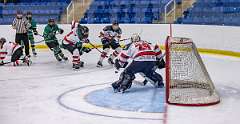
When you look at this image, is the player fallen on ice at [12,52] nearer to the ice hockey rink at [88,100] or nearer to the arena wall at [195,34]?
the ice hockey rink at [88,100]

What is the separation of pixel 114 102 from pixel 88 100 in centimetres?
35

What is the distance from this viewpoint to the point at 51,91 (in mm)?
6672

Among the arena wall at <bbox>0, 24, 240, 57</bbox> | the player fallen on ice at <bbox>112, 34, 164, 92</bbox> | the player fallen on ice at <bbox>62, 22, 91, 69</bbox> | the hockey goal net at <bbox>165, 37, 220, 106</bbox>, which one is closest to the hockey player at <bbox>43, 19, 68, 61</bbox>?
the player fallen on ice at <bbox>62, 22, 91, 69</bbox>

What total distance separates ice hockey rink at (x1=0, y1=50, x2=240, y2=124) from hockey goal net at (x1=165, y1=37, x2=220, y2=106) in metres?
0.23

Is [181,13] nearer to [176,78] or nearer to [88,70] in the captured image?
[88,70]

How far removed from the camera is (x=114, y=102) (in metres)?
5.86

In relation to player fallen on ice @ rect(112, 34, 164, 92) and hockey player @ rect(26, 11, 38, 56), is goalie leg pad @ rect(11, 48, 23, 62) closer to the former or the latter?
hockey player @ rect(26, 11, 38, 56)

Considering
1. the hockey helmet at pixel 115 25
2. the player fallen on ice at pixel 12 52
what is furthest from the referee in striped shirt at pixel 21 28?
the hockey helmet at pixel 115 25

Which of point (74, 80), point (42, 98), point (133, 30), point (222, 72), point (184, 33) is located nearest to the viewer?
point (42, 98)

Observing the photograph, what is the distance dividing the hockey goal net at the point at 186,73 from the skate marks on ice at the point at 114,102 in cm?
25

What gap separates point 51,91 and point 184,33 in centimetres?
541

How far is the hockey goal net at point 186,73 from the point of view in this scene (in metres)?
5.98

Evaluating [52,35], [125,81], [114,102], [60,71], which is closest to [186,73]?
[125,81]

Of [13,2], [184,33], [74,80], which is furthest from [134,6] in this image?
[74,80]
